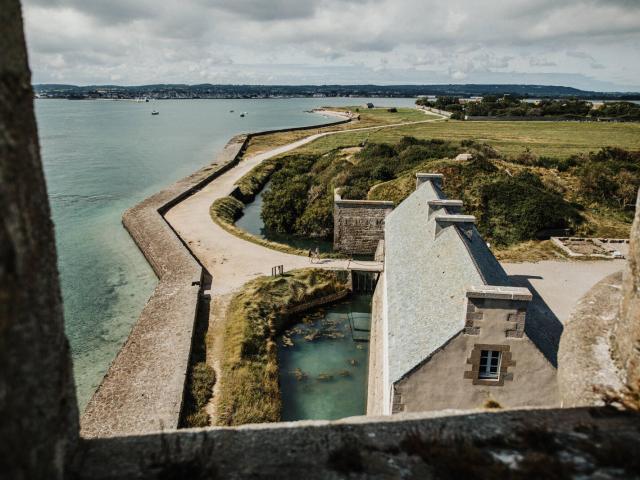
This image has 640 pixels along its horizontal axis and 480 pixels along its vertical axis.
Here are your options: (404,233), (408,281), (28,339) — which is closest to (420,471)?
(28,339)

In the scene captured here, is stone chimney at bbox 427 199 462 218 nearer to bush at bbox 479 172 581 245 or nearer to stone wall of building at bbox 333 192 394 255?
stone wall of building at bbox 333 192 394 255

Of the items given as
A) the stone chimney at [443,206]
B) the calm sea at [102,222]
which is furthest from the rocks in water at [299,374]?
the stone chimney at [443,206]

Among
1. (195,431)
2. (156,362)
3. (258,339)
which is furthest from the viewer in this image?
(258,339)

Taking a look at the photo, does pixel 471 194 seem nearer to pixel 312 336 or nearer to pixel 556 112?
pixel 312 336

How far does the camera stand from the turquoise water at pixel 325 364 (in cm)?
1571

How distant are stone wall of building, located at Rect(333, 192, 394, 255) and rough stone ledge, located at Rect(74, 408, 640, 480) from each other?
24.5 metres

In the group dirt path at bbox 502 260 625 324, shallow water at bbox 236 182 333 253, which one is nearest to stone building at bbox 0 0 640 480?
dirt path at bbox 502 260 625 324

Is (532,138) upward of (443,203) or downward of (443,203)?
downward

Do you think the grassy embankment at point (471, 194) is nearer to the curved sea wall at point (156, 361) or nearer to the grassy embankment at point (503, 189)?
the grassy embankment at point (503, 189)

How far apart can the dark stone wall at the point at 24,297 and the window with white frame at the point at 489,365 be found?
28.8ft

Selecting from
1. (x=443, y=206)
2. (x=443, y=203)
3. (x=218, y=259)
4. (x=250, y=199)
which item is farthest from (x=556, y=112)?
(x=443, y=203)

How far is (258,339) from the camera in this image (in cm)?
1850

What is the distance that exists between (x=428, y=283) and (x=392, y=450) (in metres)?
8.58

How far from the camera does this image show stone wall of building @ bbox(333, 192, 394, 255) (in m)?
29.7
